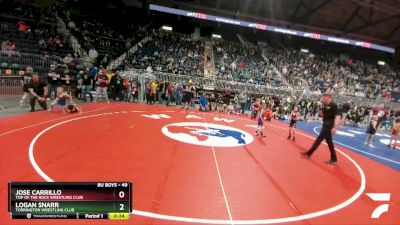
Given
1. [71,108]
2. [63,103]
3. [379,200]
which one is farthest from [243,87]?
[379,200]

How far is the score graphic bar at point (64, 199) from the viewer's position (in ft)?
10.9

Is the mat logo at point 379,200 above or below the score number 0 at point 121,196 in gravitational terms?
below

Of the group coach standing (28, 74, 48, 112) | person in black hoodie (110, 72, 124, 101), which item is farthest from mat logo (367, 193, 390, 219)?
person in black hoodie (110, 72, 124, 101)

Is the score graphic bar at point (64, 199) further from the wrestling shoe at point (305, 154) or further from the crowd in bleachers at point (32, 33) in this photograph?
the crowd in bleachers at point (32, 33)

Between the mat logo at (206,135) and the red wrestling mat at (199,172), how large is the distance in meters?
0.04

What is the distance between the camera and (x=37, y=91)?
11.9 meters

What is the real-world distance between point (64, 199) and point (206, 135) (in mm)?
6664

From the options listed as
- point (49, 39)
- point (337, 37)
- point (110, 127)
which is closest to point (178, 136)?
point (110, 127)

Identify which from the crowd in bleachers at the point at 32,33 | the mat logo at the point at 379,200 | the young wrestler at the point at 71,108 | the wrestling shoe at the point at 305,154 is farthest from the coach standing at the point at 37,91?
the mat logo at the point at 379,200

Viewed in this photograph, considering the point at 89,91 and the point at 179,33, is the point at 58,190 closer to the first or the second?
the point at 89,91

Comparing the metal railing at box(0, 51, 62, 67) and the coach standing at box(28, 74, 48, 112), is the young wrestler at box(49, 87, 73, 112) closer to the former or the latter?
the coach standing at box(28, 74, 48, 112)

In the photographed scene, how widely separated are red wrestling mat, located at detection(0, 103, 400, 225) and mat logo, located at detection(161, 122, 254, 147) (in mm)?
40

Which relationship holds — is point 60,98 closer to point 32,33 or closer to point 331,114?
point 331,114

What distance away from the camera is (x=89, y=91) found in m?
16.7
